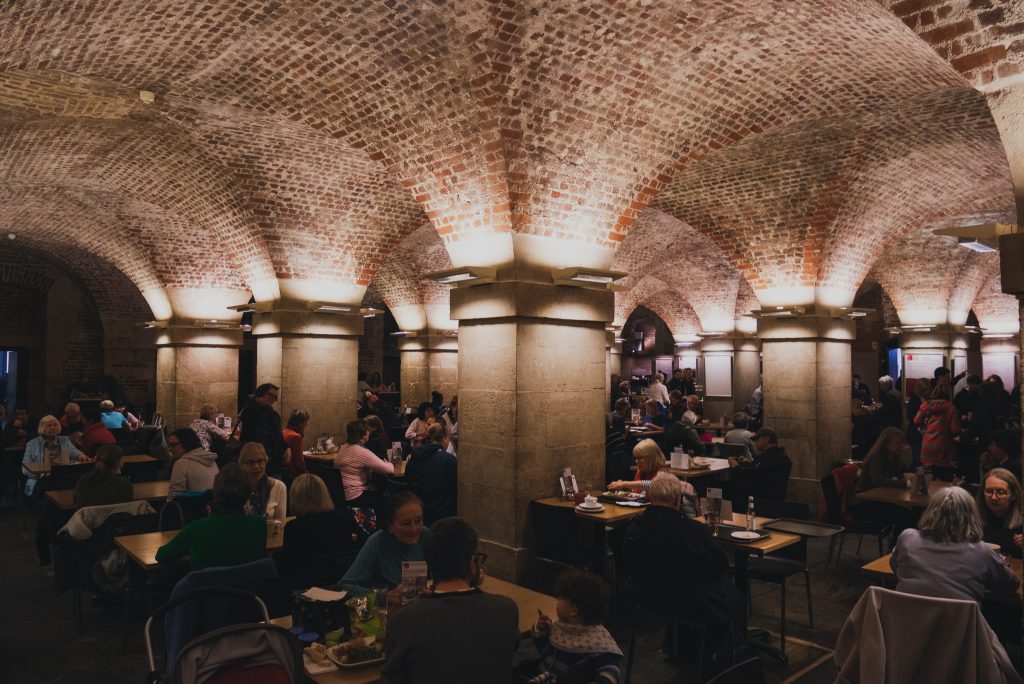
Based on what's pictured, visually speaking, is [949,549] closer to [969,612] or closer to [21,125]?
[969,612]

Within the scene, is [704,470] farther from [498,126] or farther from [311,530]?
[311,530]

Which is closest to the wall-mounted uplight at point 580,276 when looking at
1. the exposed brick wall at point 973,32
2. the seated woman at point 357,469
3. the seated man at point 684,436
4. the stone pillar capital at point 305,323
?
the seated woman at point 357,469

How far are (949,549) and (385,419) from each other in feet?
31.6

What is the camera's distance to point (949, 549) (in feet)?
12.6

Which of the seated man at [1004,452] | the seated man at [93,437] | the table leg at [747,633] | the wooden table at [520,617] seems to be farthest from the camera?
the seated man at [93,437]

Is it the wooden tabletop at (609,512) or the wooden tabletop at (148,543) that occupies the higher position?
the wooden tabletop at (609,512)

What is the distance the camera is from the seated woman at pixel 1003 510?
470cm

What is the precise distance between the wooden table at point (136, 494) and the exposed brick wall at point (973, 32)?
6778mm

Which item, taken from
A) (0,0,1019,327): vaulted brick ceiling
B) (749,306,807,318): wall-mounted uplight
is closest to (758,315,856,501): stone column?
(749,306,807,318): wall-mounted uplight

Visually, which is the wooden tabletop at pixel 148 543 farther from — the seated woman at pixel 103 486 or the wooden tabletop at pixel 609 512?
the wooden tabletop at pixel 609 512

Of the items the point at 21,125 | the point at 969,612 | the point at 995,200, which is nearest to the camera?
the point at 969,612

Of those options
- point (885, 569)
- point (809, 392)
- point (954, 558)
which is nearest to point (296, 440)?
point (885, 569)

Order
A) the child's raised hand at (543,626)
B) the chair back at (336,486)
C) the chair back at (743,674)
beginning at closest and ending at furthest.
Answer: the chair back at (743,674) < the child's raised hand at (543,626) < the chair back at (336,486)

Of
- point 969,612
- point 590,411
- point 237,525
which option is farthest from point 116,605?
point 969,612
